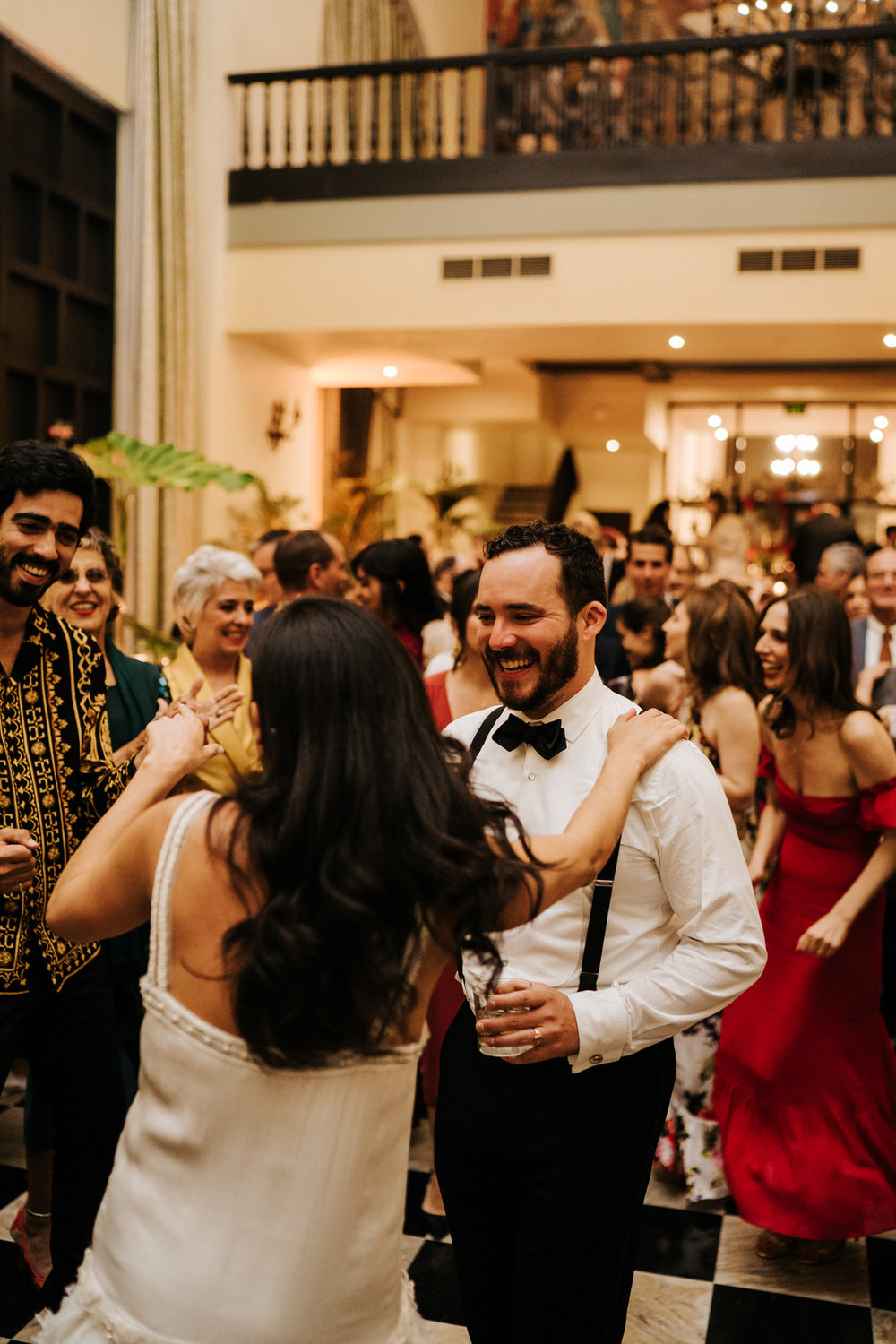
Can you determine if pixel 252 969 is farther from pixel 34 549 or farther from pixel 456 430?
pixel 456 430

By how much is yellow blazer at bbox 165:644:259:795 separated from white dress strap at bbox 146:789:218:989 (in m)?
1.73

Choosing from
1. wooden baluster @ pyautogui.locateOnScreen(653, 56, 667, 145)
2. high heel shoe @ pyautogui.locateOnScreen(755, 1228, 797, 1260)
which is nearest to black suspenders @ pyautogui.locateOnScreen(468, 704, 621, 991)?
high heel shoe @ pyautogui.locateOnScreen(755, 1228, 797, 1260)

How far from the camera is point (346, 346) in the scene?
11.0m

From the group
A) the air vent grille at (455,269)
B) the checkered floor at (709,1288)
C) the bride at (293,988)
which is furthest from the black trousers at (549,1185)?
the air vent grille at (455,269)

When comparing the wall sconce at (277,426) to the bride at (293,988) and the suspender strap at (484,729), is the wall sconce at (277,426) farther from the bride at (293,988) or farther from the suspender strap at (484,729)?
the bride at (293,988)

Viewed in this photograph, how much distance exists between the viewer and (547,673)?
179 cm

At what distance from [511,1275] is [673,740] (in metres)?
0.86

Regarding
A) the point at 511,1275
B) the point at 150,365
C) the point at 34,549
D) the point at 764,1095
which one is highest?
the point at 150,365

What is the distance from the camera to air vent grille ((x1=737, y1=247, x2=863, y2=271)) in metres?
8.84

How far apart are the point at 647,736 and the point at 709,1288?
1645 mm

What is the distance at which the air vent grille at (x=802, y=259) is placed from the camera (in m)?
8.84

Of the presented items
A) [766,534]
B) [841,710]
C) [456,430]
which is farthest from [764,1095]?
[456,430]

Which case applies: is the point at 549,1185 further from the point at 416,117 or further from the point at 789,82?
the point at 416,117

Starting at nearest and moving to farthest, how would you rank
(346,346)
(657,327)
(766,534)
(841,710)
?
1. (841,710)
2. (657,327)
3. (346,346)
4. (766,534)
